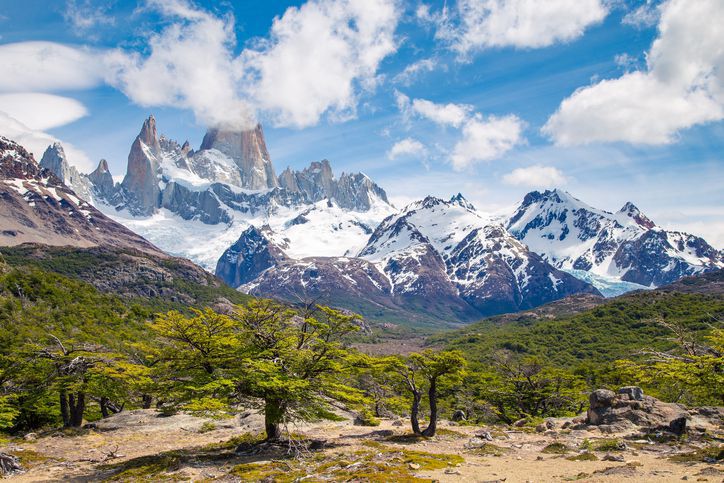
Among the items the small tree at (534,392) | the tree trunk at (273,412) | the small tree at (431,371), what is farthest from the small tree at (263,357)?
the small tree at (534,392)

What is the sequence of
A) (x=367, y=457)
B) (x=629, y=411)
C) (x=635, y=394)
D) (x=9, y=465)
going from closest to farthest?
(x=9, y=465), (x=367, y=457), (x=629, y=411), (x=635, y=394)

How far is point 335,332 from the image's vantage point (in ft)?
121

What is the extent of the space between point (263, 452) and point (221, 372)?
20.4ft

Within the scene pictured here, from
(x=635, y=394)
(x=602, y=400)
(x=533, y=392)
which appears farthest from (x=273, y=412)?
(x=533, y=392)

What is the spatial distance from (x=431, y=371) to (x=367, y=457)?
12.4 m

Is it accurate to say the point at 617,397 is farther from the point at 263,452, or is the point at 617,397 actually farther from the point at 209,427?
the point at 209,427

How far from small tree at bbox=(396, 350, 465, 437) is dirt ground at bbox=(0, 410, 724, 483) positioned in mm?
1872

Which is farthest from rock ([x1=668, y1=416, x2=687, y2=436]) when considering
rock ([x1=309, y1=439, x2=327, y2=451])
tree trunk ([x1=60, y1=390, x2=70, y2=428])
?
tree trunk ([x1=60, y1=390, x2=70, y2=428])

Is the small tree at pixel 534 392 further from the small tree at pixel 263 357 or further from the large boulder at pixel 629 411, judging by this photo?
the small tree at pixel 263 357

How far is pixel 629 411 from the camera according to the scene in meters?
45.2

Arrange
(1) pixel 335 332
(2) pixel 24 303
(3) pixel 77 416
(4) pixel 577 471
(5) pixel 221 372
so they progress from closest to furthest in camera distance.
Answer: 1. (4) pixel 577 471
2. (5) pixel 221 372
3. (1) pixel 335 332
4. (3) pixel 77 416
5. (2) pixel 24 303

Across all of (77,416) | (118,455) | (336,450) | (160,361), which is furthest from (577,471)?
(77,416)

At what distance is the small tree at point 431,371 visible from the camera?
4203 centimetres

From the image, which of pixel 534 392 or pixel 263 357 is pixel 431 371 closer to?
pixel 263 357
